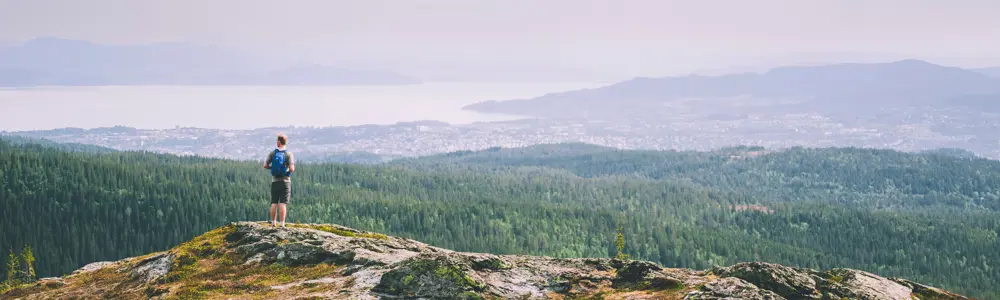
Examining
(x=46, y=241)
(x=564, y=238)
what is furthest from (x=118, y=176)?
(x=564, y=238)

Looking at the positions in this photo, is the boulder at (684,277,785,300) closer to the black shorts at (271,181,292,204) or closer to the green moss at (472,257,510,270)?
the green moss at (472,257,510,270)

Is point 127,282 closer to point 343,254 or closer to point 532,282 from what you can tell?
point 343,254

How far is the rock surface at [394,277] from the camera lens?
2864 centimetres

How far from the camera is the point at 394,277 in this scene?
2950 cm

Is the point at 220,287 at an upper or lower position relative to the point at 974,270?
upper

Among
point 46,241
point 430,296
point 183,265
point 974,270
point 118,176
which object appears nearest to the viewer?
point 430,296

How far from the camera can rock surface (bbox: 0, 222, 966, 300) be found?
1128 inches

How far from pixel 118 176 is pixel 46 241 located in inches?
1130

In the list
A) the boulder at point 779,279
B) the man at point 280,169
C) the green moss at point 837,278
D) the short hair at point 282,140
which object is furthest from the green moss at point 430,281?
the green moss at point 837,278

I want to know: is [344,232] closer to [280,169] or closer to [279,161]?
[280,169]

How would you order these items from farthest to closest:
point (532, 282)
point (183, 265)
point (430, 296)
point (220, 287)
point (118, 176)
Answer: point (118, 176) → point (183, 265) → point (220, 287) → point (532, 282) → point (430, 296)

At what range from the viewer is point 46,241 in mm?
153375

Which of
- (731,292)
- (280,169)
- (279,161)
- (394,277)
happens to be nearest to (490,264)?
(394,277)

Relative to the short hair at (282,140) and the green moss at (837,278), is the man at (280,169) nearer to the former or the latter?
the short hair at (282,140)
